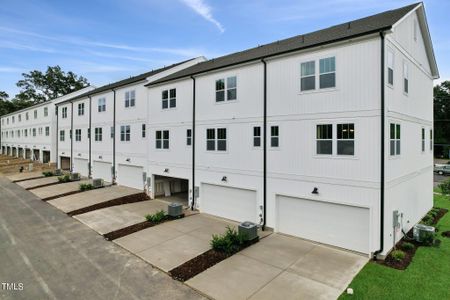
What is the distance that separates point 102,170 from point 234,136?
18320mm

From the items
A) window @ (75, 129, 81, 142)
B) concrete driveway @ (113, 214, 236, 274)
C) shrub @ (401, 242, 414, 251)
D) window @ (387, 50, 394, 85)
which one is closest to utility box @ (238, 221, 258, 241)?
concrete driveway @ (113, 214, 236, 274)

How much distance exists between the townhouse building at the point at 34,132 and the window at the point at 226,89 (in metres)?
28.5

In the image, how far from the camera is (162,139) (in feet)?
65.3

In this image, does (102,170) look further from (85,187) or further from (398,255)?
(398,255)

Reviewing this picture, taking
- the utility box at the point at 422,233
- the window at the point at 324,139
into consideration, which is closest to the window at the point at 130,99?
the window at the point at 324,139

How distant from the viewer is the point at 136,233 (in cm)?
1328

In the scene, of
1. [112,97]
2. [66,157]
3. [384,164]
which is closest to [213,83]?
[384,164]

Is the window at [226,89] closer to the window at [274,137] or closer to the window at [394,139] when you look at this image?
the window at [274,137]

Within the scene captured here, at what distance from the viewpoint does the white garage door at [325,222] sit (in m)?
10.8

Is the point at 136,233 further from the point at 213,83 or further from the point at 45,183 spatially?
the point at 45,183

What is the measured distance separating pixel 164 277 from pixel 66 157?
32614mm

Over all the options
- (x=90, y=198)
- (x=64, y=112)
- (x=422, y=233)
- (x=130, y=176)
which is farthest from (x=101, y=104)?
(x=422, y=233)

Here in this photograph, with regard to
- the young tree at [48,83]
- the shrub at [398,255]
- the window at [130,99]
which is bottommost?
the shrub at [398,255]

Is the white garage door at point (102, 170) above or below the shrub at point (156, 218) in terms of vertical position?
above
